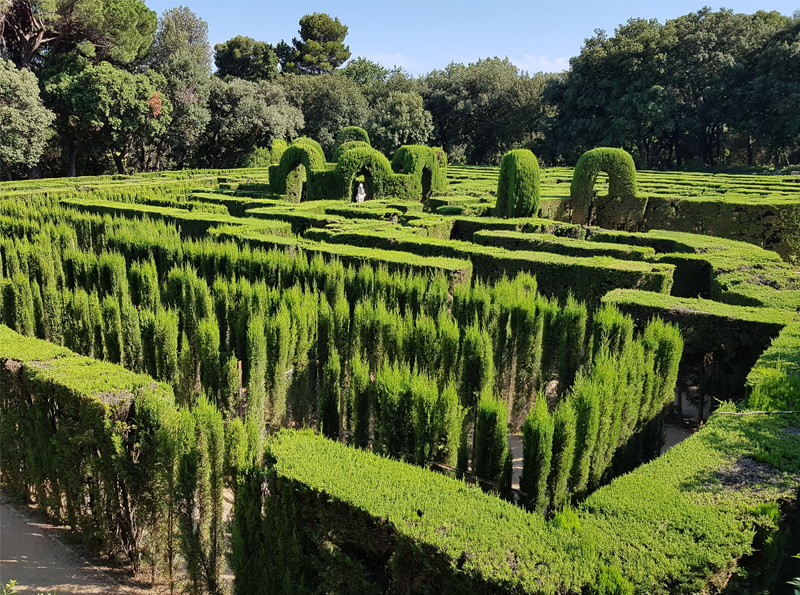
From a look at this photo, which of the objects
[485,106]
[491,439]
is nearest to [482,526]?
[491,439]

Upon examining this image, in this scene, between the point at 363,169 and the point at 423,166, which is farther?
the point at 423,166

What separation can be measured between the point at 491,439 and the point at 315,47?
6451 cm

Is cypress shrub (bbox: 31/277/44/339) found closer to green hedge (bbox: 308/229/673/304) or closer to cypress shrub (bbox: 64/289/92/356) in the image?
cypress shrub (bbox: 64/289/92/356)

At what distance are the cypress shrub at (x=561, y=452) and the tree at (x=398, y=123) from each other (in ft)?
136

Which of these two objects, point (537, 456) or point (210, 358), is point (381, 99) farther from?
point (537, 456)

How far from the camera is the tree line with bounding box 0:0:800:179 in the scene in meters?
30.5

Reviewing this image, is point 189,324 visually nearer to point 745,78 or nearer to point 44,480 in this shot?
point 44,480

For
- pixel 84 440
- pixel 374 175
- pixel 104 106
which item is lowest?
pixel 84 440

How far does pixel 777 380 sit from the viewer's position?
5.06 metres

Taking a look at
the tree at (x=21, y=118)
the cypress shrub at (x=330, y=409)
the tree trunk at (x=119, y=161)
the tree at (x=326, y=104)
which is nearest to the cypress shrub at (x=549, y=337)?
the cypress shrub at (x=330, y=409)

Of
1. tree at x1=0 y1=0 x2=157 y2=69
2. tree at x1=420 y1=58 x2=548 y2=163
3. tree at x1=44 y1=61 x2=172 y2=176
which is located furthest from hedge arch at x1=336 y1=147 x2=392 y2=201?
tree at x1=420 y1=58 x2=548 y2=163

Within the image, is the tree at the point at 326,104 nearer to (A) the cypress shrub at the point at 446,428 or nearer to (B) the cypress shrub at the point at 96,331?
(B) the cypress shrub at the point at 96,331

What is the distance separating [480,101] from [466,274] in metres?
43.1

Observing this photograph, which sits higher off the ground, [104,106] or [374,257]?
[104,106]
